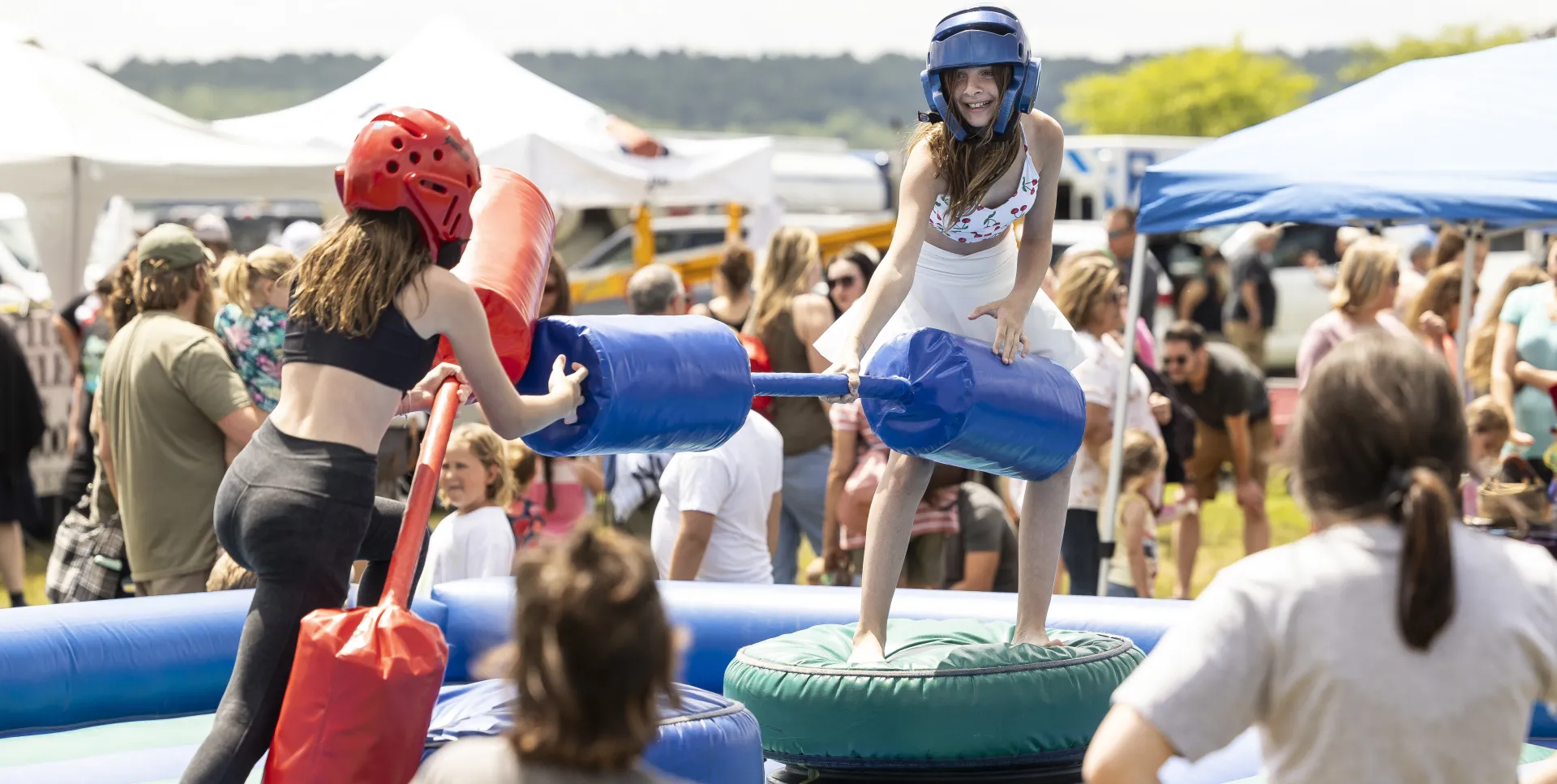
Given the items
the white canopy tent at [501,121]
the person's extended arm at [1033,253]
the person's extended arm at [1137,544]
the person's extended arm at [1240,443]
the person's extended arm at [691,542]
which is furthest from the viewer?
the white canopy tent at [501,121]

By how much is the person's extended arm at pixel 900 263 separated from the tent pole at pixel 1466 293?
407 centimetres

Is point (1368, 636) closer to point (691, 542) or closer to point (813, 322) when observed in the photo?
point (691, 542)

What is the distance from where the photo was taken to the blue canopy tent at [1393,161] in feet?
18.7

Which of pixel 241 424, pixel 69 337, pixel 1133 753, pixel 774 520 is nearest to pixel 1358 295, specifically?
pixel 774 520

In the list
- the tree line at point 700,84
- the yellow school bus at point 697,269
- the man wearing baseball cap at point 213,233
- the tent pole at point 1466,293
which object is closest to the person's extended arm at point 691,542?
the man wearing baseball cap at point 213,233

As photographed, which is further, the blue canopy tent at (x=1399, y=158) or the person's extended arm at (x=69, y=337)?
the person's extended arm at (x=69, y=337)

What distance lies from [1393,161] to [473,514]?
3.30 m

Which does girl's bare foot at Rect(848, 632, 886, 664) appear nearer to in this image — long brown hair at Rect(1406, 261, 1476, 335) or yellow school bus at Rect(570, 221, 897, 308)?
long brown hair at Rect(1406, 261, 1476, 335)

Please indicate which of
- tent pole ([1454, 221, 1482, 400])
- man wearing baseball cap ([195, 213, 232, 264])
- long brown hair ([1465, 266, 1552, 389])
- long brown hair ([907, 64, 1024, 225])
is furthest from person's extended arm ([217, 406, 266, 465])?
long brown hair ([1465, 266, 1552, 389])

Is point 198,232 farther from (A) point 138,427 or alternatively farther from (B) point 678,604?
(B) point 678,604

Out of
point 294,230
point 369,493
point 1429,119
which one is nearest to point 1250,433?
point 1429,119

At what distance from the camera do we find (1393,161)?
19.5 feet

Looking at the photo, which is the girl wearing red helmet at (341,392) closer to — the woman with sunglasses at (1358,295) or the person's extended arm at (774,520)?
the person's extended arm at (774,520)

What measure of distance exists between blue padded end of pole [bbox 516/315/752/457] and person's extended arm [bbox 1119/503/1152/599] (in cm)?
280
